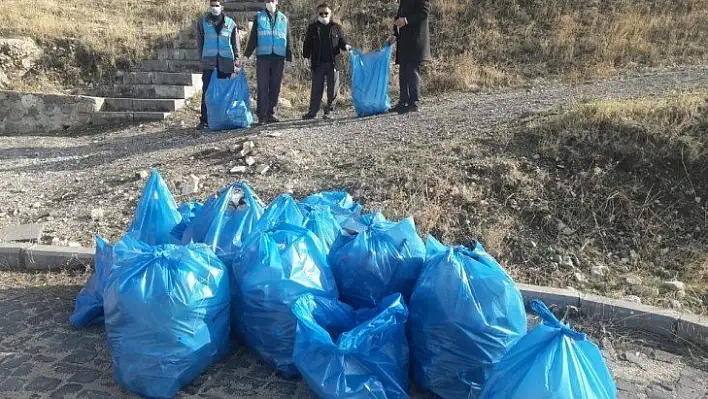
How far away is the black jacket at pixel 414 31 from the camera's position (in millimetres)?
6410

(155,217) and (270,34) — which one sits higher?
(270,34)

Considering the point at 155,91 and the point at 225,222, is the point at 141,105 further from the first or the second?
the point at 225,222

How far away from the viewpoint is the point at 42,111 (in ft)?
29.3

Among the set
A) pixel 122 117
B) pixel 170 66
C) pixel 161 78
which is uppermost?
pixel 170 66

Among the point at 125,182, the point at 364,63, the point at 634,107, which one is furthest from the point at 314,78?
the point at 634,107

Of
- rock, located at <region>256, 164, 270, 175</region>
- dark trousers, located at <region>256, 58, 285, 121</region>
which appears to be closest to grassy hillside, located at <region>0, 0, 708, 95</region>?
dark trousers, located at <region>256, 58, 285, 121</region>

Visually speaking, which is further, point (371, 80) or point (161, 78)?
point (161, 78)

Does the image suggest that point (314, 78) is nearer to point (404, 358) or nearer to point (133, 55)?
point (133, 55)

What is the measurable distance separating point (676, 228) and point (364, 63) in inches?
156

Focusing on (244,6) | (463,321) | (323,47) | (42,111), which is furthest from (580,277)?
(244,6)

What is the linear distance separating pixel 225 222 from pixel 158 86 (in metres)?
6.44

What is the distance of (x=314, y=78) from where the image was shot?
7184 millimetres

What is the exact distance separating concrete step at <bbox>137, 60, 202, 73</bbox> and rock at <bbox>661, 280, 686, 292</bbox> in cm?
786

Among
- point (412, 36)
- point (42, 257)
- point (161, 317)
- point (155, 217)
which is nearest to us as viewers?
point (161, 317)
